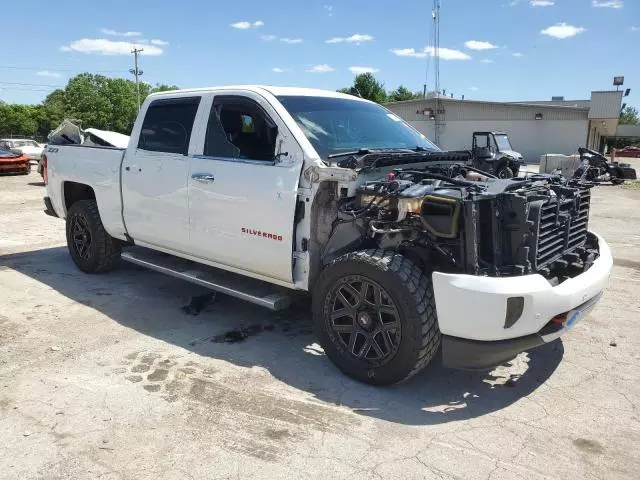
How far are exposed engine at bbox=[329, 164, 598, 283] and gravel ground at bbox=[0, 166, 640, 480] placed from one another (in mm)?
860

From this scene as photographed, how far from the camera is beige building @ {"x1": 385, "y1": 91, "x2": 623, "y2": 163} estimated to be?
3734 cm

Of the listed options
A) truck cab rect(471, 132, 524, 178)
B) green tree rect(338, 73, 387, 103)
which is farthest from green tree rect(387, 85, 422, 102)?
truck cab rect(471, 132, 524, 178)

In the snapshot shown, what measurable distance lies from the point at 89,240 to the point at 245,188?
297 cm

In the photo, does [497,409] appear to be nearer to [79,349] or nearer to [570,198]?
[570,198]

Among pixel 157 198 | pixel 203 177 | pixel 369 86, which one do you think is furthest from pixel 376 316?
pixel 369 86

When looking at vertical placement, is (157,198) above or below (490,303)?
above

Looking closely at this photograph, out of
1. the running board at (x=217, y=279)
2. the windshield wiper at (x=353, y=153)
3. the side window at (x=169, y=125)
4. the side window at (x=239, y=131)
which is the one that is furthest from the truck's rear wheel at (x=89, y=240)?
the windshield wiper at (x=353, y=153)

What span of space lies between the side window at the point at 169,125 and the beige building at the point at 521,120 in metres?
33.2

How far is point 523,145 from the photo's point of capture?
130 ft

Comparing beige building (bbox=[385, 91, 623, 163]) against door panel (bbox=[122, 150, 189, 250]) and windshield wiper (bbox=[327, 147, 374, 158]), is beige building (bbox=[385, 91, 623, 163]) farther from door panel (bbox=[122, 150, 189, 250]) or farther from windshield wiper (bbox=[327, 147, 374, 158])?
windshield wiper (bbox=[327, 147, 374, 158])

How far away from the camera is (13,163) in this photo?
70.1ft

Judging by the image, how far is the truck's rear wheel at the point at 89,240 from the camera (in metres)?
6.14

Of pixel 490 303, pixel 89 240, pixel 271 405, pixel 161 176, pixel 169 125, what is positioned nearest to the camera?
pixel 490 303

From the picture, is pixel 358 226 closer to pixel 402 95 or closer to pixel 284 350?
pixel 284 350
